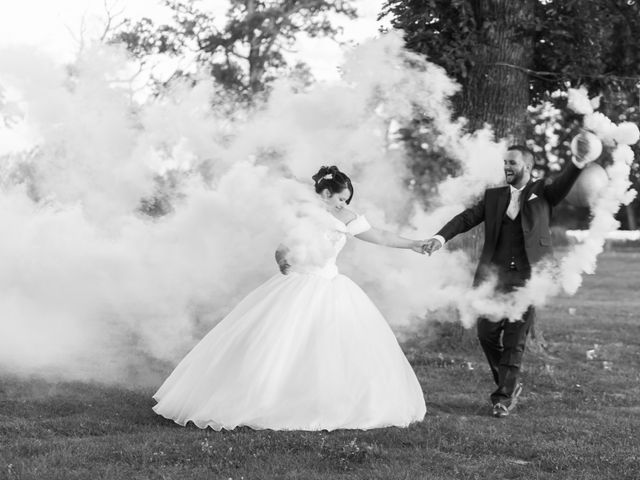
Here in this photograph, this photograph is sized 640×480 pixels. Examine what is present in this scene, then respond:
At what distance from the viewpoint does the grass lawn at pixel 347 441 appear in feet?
18.3

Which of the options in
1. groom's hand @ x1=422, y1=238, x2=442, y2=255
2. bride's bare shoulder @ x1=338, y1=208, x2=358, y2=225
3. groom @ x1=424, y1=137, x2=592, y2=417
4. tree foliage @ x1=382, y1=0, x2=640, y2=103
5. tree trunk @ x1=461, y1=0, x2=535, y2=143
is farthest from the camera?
tree trunk @ x1=461, y1=0, x2=535, y2=143

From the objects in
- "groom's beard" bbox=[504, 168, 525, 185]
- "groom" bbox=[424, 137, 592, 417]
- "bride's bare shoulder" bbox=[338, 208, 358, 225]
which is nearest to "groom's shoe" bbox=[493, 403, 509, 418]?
"groom" bbox=[424, 137, 592, 417]

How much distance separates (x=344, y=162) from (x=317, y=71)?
0.93m

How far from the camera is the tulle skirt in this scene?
6.52m

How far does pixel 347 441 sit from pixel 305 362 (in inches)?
30.7

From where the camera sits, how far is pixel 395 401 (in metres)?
6.84

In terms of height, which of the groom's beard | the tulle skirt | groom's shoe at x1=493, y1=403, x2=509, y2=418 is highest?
the groom's beard

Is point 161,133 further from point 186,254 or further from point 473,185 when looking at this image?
point 473,185

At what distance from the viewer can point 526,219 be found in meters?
7.55

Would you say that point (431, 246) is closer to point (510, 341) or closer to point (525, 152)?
point (510, 341)

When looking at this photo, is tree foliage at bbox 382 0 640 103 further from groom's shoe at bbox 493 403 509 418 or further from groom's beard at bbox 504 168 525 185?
groom's shoe at bbox 493 403 509 418

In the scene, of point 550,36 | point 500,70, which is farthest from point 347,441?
point 550,36

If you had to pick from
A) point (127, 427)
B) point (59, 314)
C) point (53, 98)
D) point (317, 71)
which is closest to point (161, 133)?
point (53, 98)

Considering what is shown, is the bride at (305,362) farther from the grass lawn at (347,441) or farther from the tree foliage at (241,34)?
the tree foliage at (241,34)
